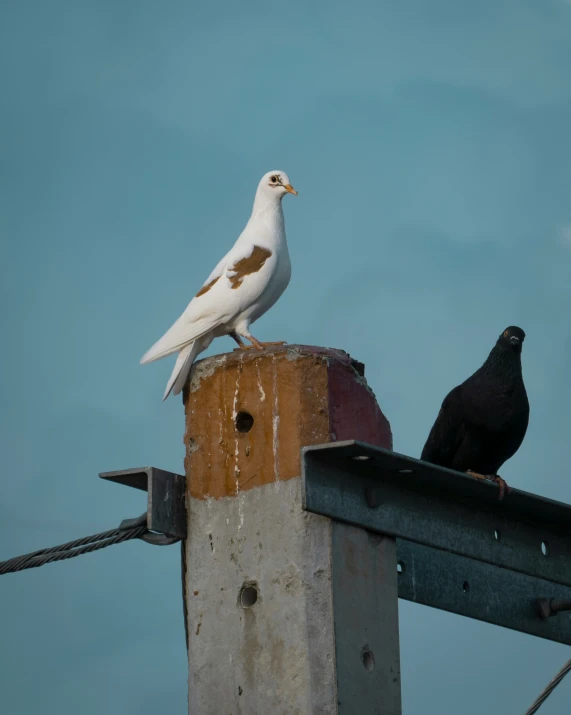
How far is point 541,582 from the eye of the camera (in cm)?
638

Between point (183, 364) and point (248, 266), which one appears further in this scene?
point (248, 266)

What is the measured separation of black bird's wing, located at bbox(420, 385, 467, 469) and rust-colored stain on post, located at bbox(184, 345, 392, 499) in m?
2.57

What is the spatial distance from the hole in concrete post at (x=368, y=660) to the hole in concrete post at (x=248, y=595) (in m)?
0.48

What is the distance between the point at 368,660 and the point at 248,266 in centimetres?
279

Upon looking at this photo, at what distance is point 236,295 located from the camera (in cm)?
695

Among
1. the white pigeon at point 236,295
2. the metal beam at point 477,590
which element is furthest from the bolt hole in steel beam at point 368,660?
the white pigeon at point 236,295

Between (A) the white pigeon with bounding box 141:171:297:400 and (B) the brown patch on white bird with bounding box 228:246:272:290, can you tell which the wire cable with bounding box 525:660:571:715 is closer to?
(A) the white pigeon with bounding box 141:171:297:400

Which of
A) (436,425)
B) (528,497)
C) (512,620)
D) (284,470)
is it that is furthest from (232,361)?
(436,425)

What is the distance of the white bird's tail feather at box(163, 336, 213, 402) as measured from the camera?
615cm

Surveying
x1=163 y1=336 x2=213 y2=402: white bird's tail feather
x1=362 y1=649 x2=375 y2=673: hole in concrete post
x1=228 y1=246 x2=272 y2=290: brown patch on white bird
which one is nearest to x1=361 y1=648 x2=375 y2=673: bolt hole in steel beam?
x1=362 y1=649 x2=375 y2=673: hole in concrete post

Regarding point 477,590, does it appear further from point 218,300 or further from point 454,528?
point 218,300

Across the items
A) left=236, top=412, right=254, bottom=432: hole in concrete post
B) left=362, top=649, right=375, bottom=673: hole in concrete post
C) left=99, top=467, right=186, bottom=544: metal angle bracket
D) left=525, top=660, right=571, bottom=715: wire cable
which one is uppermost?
left=236, top=412, right=254, bottom=432: hole in concrete post

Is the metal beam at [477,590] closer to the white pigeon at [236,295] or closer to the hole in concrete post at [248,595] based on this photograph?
the hole in concrete post at [248,595]

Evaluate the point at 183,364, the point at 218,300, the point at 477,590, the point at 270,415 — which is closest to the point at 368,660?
the point at 270,415
